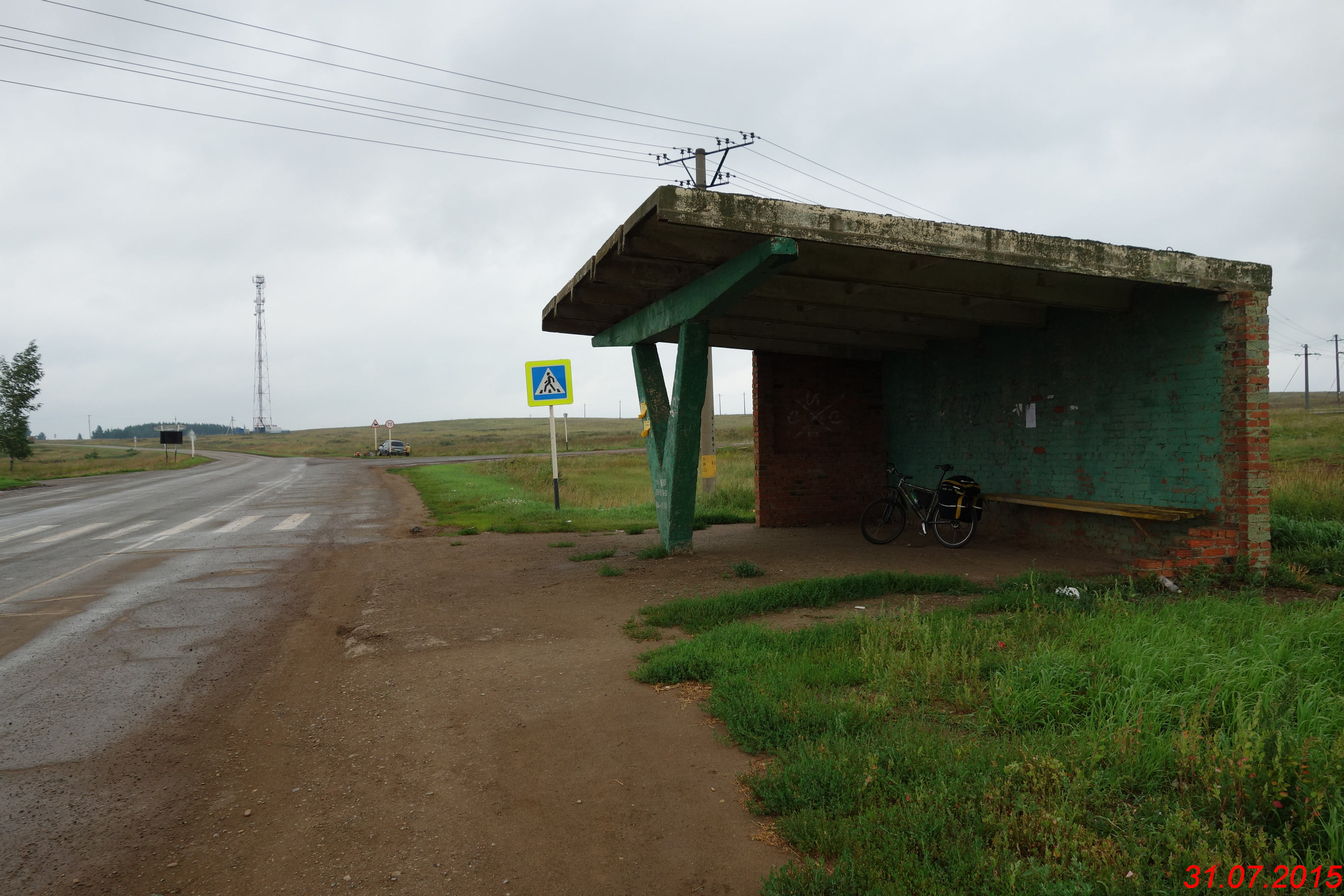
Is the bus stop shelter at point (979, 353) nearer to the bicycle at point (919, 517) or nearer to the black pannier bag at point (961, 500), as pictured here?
the black pannier bag at point (961, 500)

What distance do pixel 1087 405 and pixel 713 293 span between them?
487 cm

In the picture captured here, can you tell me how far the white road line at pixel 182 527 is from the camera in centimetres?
1323

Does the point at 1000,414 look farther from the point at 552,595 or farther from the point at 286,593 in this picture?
the point at 286,593

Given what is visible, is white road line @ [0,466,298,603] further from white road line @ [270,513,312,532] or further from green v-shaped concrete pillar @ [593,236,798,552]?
green v-shaped concrete pillar @ [593,236,798,552]

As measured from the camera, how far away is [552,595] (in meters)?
7.90

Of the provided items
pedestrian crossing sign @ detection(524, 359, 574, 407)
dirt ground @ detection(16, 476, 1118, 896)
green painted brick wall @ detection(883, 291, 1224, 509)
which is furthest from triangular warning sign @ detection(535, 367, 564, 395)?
dirt ground @ detection(16, 476, 1118, 896)

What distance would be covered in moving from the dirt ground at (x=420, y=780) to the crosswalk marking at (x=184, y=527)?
8306mm

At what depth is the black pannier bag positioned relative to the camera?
33.9 feet

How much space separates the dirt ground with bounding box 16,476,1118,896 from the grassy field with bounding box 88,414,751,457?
2188cm

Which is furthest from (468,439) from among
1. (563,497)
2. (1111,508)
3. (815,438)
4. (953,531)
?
(1111,508)

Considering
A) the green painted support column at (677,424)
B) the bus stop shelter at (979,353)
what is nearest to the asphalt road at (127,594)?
the green painted support column at (677,424)

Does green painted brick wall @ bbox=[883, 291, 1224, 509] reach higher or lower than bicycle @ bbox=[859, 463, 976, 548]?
higher
